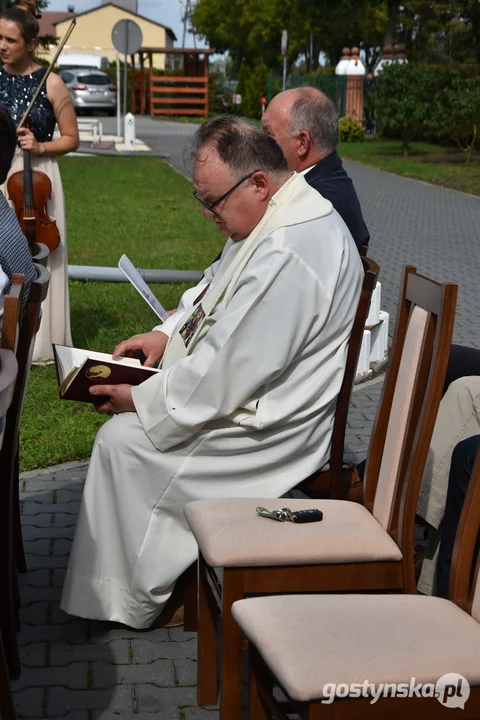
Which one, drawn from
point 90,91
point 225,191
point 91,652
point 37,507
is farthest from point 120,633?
point 90,91

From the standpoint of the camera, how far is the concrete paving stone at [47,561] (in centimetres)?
459

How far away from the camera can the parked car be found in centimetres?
4834

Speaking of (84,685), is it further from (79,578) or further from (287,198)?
(287,198)

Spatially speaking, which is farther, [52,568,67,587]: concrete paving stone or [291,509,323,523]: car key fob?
[52,568,67,587]: concrete paving stone

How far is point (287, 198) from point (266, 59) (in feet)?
221

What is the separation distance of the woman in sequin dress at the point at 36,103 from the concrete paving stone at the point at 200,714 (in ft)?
14.0

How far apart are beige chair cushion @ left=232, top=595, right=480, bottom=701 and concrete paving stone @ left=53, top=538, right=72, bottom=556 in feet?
6.60

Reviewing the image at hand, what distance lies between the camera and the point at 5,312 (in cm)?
294

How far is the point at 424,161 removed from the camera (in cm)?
2934

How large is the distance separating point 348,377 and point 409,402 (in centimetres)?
61

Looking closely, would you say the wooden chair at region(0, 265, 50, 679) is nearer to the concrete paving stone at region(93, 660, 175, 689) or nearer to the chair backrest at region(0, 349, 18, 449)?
the concrete paving stone at region(93, 660, 175, 689)

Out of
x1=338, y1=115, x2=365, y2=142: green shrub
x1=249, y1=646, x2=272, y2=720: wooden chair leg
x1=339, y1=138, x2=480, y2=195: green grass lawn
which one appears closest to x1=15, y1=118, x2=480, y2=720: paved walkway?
x1=249, y1=646, x2=272, y2=720: wooden chair leg

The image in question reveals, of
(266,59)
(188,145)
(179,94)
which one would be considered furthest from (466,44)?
(266,59)

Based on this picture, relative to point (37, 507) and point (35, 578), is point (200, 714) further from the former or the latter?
point (37, 507)
